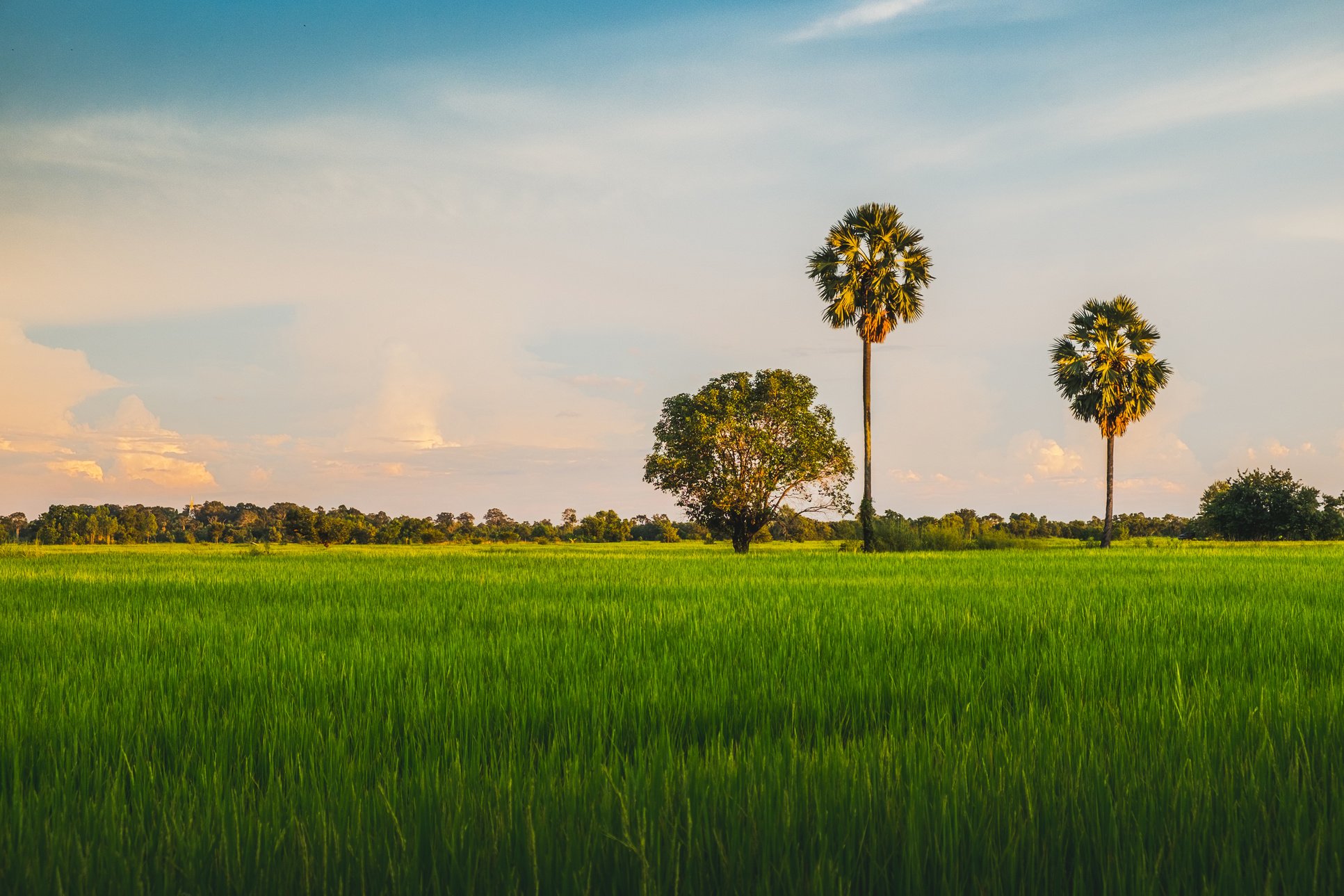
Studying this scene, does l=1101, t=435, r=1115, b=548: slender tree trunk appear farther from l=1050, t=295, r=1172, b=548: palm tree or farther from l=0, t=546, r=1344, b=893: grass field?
l=0, t=546, r=1344, b=893: grass field

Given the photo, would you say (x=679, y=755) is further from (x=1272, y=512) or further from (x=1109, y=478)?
(x=1272, y=512)

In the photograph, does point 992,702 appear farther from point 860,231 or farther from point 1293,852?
point 860,231

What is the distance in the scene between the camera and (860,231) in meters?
34.8

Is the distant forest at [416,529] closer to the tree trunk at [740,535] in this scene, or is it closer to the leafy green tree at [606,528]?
the leafy green tree at [606,528]

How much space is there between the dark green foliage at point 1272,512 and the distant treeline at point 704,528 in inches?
2.4

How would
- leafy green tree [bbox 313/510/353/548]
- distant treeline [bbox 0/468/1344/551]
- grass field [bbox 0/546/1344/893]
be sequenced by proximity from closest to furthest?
grass field [bbox 0/546/1344/893] < distant treeline [bbox 0/468/1344/551] < leafy green tree [bbox 313/510/353/548]

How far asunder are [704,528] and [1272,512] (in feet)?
137

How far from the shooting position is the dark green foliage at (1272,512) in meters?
54.2

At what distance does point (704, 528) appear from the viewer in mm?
46438

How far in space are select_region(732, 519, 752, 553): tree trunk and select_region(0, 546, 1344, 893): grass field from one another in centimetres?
3051

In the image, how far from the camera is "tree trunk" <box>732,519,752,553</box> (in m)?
39.0

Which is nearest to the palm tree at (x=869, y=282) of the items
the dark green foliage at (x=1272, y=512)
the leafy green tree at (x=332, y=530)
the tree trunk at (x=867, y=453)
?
the tree trunk at (x=867, y=453)

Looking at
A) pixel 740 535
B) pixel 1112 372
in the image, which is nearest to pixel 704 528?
pixel 740 535

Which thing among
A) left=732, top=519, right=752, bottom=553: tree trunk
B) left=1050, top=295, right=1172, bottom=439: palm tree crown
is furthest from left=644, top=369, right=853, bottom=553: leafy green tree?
left=1050, top=295, right=1172, bottom=439: palm tree crown
